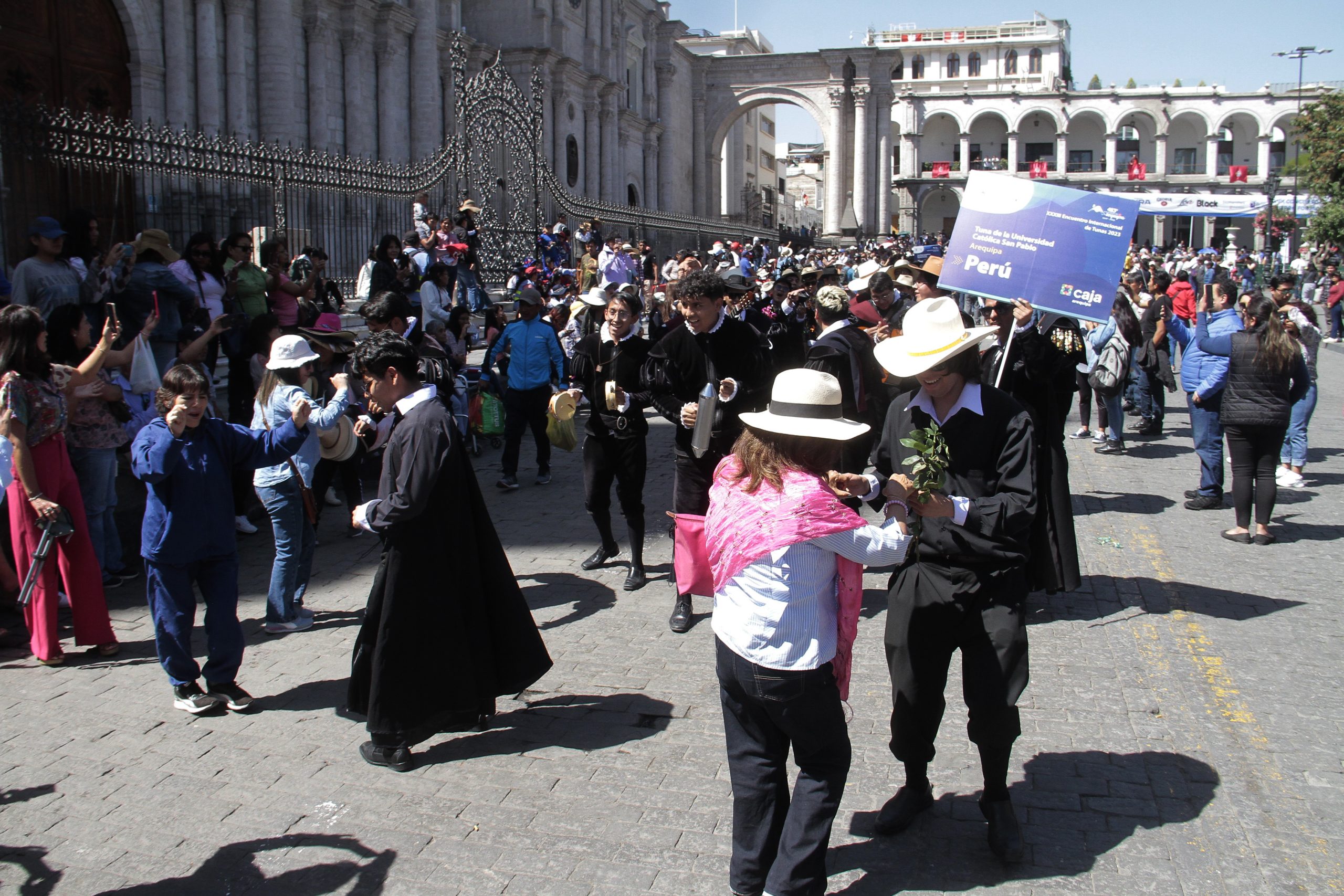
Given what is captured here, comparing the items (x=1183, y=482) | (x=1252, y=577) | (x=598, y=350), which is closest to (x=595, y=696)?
(x=598, y=350)

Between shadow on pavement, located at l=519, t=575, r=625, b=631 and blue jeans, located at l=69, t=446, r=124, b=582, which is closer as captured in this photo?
shadow on pavement, located at l=519, t=575, r=625, b=631

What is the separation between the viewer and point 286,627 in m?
6.21

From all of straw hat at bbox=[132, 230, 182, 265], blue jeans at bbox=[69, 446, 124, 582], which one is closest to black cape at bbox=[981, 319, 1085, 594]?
blue jeans at bbox=[69, 446, 124, 582]

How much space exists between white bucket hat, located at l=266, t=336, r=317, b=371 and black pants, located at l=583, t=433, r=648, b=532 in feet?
6.35

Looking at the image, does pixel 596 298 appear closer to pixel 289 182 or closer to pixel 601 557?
pixel 601 557

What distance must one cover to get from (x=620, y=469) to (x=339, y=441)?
1.78 metres

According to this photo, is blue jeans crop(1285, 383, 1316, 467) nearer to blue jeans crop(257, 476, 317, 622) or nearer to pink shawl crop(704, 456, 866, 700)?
pink shawl crop(704, 456, 866, 700)

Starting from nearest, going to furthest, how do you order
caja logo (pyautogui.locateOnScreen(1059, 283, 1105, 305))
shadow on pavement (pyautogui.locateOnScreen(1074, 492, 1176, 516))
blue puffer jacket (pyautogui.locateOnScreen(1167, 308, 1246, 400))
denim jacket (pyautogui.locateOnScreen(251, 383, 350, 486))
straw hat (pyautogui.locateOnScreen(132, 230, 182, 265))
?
1. denim jacket (pyautogui.locateOnScreen(251, 383, 350, 486))
2. caja logo (pyautogui.locateOnScreen(1059, 283, 1105, 305))
3. blue puffer jacket (pyautogui.locateOnScreen(1167, 308, 1246, 400))
4. shadow on pavement (pyautogui.locateOnScreen(1074, 492, 1176, 516))
5. straw hat (pyautogui.locateOnScreen(132, 230, 182, 265))

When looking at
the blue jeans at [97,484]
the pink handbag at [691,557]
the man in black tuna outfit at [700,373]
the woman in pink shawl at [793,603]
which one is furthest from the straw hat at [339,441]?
the woman in pink shawl at [793,603]

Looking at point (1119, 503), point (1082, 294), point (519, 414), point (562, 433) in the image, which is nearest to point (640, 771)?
point (1082, 294)

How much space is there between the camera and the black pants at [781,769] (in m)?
3.22

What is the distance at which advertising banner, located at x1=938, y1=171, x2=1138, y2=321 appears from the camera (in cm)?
560

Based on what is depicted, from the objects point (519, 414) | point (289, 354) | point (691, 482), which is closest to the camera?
point (289, 354)

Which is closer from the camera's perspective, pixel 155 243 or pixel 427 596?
pixel 427 596
